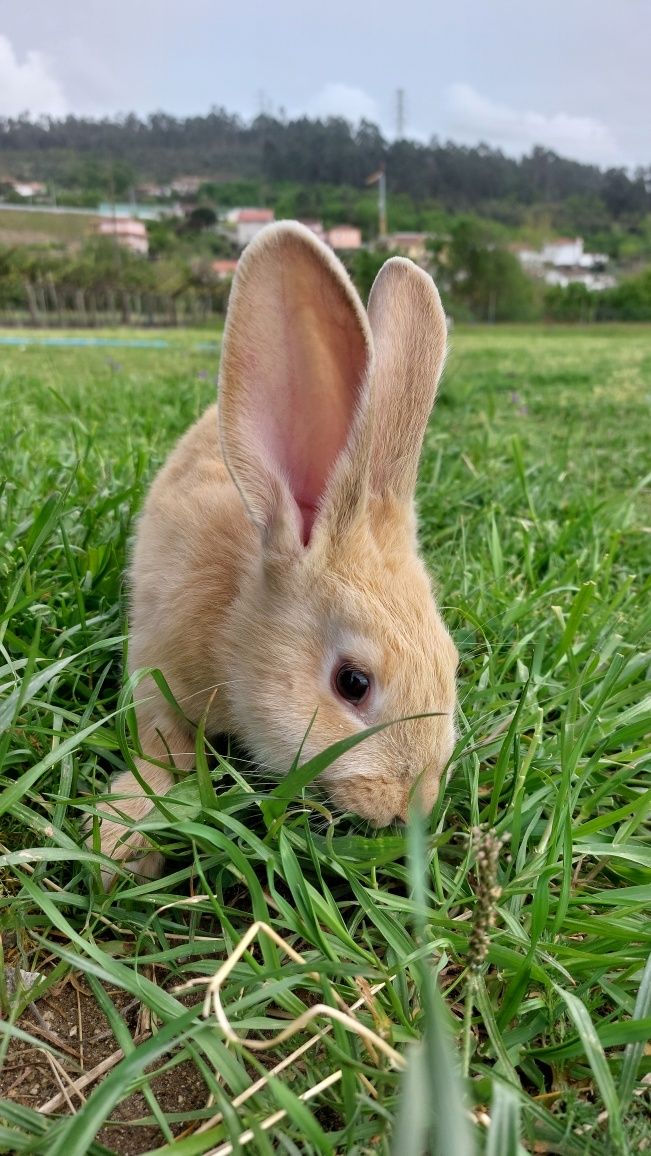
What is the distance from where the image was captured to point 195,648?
1783mm

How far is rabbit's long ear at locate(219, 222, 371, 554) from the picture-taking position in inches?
59.6

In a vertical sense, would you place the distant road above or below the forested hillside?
below

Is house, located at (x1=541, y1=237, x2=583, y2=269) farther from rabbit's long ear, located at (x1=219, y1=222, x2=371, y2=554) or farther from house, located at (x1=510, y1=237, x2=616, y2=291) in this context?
rabbit's long ear, located at (x1=219, y1=222, x2=371, y2=554)

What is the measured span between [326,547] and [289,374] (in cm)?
39

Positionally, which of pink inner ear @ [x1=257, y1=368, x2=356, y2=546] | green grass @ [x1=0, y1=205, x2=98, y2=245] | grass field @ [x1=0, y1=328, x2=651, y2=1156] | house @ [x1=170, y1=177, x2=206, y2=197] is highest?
house @ [x1=170, y1=177, x2=206, y2=197]

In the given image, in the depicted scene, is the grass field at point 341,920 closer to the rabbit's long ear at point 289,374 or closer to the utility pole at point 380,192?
the rabbit's long ear at point 289,374

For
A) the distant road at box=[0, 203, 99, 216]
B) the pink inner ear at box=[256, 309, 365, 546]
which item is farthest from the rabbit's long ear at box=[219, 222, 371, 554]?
the distant road at box=[0, 203, 99, 216]

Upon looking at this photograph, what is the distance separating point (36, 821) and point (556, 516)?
2.46 m

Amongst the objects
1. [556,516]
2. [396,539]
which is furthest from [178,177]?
[396,539]

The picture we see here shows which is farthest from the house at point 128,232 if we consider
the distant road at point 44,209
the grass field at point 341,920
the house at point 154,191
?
the grass field at point 341,920

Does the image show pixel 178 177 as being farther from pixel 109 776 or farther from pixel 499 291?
pixel 109 776

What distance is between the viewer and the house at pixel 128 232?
13.5 m

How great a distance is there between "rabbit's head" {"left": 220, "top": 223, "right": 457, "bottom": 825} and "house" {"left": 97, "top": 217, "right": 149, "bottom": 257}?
13354mm

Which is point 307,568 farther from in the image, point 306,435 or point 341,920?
point 341,920
